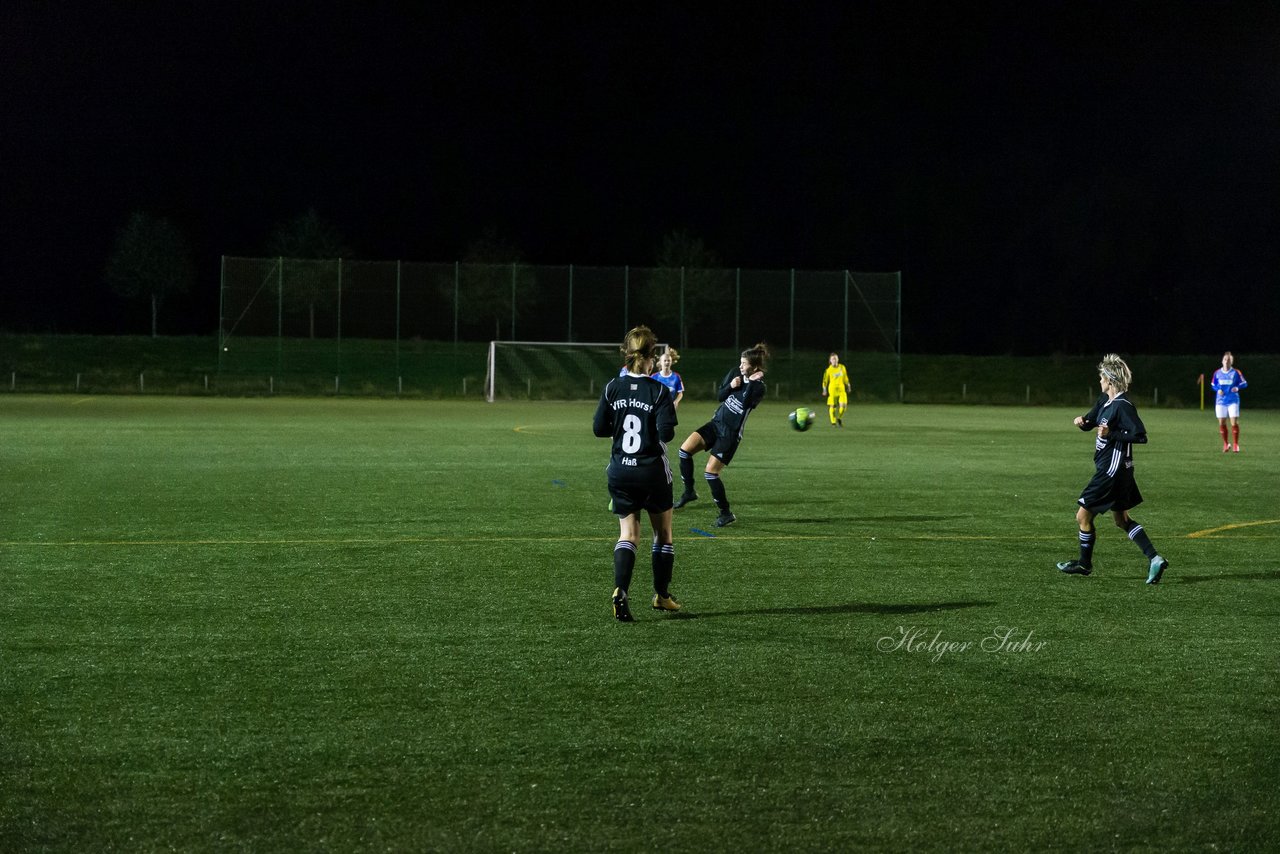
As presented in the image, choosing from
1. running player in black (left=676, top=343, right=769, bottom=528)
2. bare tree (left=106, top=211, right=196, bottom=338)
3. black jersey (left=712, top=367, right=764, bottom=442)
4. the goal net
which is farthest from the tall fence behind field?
black jersey (left=712, top=367, right=764, bottom=442)

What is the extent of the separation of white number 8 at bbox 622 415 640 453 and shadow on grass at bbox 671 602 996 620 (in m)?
1.12

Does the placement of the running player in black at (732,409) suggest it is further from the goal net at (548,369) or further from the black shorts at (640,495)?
the goal net at (548,369)

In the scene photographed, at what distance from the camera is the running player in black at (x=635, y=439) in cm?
820

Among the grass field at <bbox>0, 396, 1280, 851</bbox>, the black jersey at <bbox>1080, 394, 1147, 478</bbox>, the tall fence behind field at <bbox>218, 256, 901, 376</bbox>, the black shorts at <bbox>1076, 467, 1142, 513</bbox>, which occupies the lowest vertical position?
the grass field at <bbox>0, 396, 1280, 851</bbox>

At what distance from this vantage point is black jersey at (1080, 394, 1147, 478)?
9.84m

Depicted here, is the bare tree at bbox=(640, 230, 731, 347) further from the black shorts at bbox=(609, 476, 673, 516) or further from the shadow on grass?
the black shorts at bbox=(609, 476, 673, 516)

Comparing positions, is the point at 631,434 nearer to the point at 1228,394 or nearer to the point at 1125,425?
the point at 1125,425

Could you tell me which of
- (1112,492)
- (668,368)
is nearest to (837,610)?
(1112,492)

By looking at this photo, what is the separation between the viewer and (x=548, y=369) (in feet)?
165

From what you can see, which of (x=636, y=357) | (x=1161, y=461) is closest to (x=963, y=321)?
(x=1161, y=461)

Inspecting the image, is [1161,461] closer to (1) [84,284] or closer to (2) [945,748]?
(2) [945,748]

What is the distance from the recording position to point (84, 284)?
319 ft

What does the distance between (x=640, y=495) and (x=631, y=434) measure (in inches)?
15.3

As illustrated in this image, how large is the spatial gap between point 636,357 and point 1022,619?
9.60 ft
